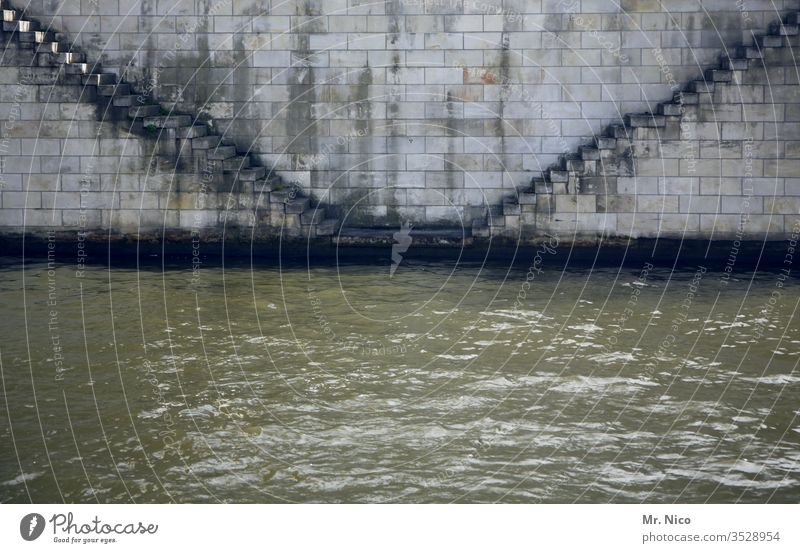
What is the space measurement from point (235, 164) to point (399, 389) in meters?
11.2

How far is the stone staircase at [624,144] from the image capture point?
72.8 feet

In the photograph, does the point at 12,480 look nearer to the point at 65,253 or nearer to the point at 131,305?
the point at 131,305

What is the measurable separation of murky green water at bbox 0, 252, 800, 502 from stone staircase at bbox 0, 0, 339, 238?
2.93 m

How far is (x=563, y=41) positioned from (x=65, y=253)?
39.4 feet

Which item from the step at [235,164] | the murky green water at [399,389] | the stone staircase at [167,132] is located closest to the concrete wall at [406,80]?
the stone staircase at [167,132]

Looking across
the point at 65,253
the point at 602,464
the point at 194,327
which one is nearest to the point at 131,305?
the point at 194,327

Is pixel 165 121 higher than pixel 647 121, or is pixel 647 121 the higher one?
pixel 647 121

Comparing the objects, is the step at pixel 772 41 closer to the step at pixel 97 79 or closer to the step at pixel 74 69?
the step at pixel 97 79

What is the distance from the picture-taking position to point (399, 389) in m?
13.2

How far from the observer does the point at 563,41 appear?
76.4ft

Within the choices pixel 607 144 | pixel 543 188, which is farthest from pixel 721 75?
pixel 543 188

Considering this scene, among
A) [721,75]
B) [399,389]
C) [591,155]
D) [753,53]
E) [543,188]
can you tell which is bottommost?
[399,389]

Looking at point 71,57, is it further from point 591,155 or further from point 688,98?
point 688,98

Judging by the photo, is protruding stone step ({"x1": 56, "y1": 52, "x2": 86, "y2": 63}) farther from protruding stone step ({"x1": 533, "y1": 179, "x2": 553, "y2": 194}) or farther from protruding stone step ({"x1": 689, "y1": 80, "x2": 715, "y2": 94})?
protruding stone step ({"x1": 689, "y1": 80, "x2": 715, "y2": 94})
